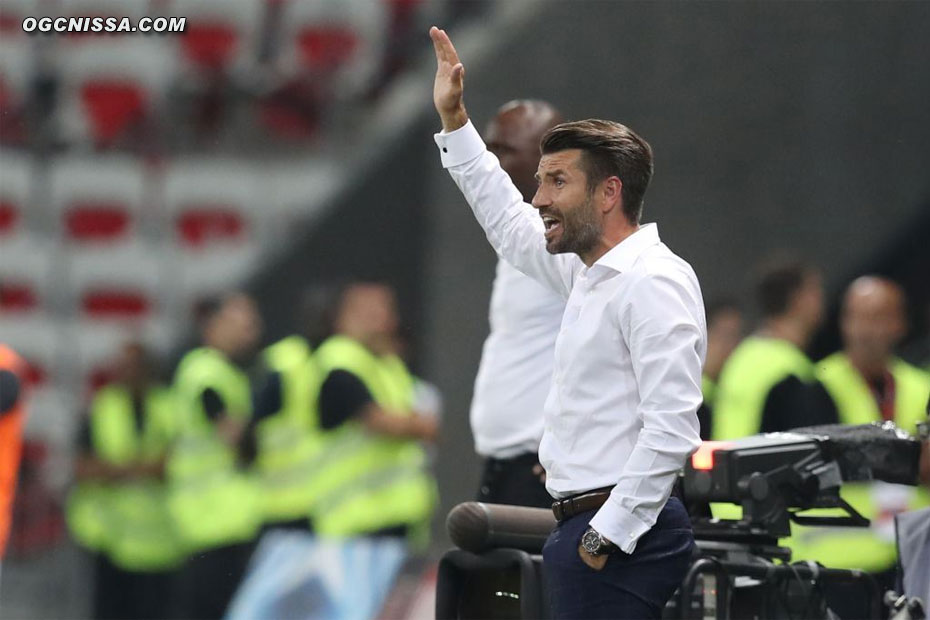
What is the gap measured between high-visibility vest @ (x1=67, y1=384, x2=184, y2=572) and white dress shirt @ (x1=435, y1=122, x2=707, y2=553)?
4.55 m

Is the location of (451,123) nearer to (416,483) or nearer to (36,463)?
(416,483)

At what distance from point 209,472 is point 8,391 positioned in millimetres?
4069

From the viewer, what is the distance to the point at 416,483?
6.60 meters

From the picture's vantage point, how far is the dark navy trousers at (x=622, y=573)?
2.89 m

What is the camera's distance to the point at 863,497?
16.2 ft

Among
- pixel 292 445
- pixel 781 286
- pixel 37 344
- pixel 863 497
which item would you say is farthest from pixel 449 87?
pixel 37 344

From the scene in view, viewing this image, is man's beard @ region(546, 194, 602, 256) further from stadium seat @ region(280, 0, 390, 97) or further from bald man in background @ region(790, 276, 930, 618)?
→ stadium seat @ region(280, 0, 390, 97)

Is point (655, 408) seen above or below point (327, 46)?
below

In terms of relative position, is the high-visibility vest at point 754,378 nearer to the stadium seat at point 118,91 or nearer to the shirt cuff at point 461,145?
the shirt cuff at point 461,145

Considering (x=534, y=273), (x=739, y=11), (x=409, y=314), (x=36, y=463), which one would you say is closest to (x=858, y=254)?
(x=739, y=11)

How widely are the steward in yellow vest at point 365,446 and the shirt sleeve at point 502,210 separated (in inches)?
122

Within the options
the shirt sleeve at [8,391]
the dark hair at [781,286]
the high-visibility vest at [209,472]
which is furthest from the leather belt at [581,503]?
the high-visibility vest at [209,472]

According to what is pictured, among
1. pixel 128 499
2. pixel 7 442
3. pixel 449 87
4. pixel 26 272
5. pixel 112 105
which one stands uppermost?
pixel 112 105

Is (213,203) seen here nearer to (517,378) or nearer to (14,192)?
(14,192)
